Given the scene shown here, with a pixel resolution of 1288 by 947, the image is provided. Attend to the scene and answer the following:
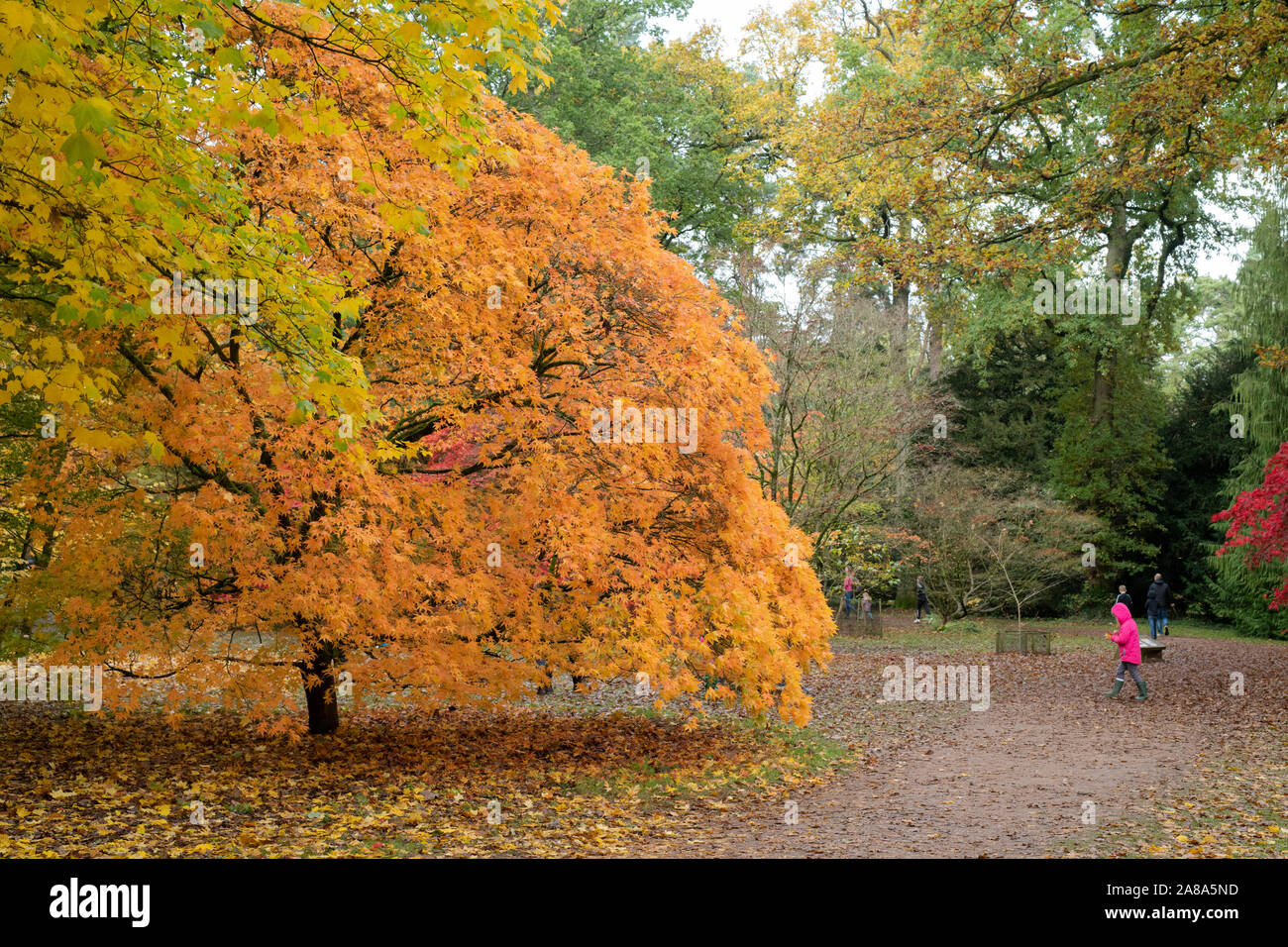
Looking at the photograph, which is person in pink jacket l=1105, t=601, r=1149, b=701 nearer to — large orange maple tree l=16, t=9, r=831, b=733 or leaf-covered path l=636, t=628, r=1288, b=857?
leaf-covered path l=636, t=628, r=1288, b=857

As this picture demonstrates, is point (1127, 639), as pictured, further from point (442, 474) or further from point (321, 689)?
point (321, 689)

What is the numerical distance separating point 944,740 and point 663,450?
5518mm

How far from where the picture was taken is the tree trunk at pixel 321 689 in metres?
9.11

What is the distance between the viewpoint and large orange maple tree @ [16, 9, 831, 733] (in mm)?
8289

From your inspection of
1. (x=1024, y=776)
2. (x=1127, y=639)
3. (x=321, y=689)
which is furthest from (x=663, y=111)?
(x=1024, y=776)

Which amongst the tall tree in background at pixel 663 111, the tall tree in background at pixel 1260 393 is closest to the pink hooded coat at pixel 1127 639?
the tall tree in background at pixel 663 111

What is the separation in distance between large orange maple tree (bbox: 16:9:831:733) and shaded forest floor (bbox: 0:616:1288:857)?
2.62 feet

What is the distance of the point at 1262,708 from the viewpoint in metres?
13.8

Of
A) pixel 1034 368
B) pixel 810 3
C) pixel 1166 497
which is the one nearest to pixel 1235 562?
pixel 1166 497

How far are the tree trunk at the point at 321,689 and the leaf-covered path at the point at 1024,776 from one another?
12.3 ft

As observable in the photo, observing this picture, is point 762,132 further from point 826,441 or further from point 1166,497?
point 1166,497

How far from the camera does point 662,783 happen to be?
9328 mm

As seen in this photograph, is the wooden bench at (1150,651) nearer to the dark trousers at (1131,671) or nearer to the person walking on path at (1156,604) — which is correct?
the dark trousers at (1131,671)

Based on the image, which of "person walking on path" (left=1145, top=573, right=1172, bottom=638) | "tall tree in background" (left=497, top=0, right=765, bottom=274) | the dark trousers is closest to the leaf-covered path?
the dark trousers
